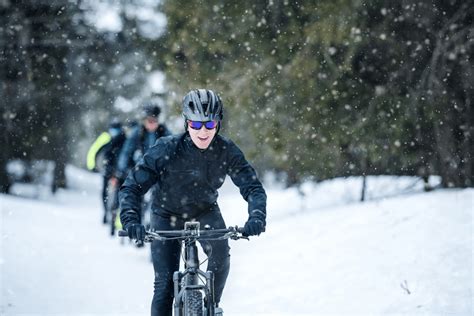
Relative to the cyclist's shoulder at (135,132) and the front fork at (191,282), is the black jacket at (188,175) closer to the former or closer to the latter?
the front fork at (191,282)

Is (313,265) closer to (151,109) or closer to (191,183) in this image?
(151,109)

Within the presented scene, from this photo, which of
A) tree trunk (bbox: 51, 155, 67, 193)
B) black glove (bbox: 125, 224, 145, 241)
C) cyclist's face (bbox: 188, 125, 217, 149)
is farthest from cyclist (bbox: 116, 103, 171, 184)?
tree trunk (bbox: 51, 155, 67, 193)

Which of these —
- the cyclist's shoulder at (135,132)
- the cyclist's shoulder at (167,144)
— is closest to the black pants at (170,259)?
the cyclist's shoulder at (167,144)

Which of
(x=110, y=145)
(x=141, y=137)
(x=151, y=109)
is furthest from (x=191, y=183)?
(x=110, y=145)

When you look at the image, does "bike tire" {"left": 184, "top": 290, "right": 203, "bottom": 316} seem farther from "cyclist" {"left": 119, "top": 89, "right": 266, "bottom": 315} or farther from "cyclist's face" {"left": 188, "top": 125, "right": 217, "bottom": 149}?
"cyclist's face" {"left": 188, "top": 125, "right": 217, "bottom": 149}

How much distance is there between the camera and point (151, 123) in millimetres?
9195

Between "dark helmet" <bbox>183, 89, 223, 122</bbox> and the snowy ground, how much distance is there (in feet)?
10.3

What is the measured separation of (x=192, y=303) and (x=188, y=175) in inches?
39.3

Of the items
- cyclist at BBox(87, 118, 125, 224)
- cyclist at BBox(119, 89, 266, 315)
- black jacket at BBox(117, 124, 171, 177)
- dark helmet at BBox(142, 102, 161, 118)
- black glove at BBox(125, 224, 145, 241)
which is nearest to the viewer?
black glove at BBox(125, 224, 145, 241)

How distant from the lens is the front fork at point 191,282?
11.8 ft

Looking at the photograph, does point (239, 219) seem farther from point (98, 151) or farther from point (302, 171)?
point (98, 151)

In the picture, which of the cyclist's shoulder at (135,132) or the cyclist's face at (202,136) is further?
the cyclist's shoulder at (135,132)

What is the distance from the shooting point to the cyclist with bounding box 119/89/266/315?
13.1 ft

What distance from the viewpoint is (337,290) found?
7012mm
